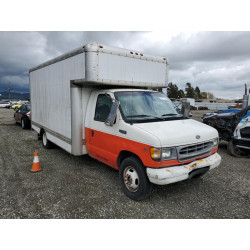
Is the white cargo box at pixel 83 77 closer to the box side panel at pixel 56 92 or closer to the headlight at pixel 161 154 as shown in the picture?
the box side panel at pixel 56 92

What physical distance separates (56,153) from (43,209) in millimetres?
3672

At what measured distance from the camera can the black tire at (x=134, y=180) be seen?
3663 millimetres

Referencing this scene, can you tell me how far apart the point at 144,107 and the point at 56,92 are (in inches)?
117

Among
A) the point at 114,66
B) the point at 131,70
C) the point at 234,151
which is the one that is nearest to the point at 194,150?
the point at 131,70

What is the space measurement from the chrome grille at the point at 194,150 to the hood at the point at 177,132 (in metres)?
0.10

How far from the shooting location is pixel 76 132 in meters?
5.04

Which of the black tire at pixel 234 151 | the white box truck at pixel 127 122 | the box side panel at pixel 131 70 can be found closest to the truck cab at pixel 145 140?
the white box truck at pixel 127 122

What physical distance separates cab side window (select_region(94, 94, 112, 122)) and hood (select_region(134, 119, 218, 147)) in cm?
96

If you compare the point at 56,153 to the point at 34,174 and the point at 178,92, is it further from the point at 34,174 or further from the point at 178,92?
the point at 178,92

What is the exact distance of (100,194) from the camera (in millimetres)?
4180

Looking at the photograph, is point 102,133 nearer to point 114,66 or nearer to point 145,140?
point 145,140

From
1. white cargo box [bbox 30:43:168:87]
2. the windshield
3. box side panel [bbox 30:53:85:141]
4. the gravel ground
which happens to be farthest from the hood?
box side panel [bbox 30:53:85:141]

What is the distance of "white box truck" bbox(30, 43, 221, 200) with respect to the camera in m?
3.53

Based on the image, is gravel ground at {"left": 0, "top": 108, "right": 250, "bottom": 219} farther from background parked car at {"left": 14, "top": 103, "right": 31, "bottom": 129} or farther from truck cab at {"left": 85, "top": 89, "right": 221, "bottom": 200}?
background parked car at {"left": 14, "top": 103, "right": 31, "bottom": 129}
